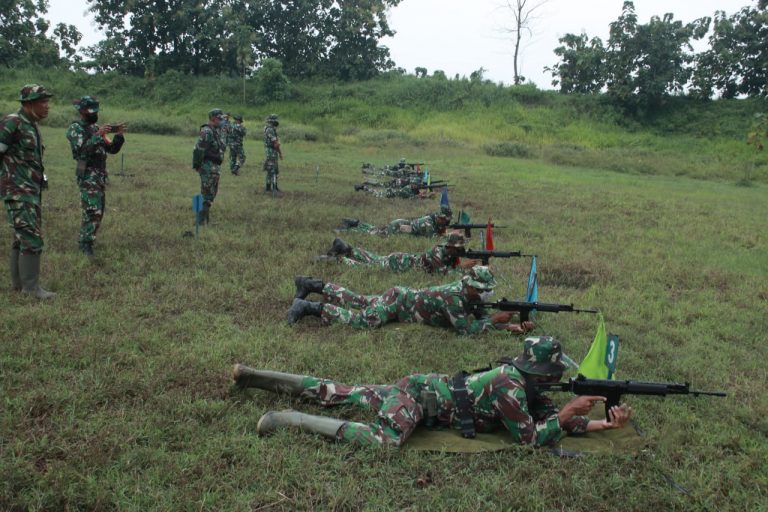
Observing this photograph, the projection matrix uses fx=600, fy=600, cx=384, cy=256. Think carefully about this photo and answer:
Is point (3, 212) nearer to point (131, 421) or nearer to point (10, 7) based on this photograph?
point (131, 421)

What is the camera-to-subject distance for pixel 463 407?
432 cm

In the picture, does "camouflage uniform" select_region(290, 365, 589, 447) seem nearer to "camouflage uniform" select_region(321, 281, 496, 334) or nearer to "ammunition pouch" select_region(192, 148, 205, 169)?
"camouflage uniform" select_region(321, 281, 496, 334)

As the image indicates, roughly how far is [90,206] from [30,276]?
1.74 meters

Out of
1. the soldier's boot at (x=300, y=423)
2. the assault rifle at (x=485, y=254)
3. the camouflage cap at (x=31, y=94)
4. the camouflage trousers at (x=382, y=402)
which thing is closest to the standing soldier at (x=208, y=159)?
the camouflage cap at (x=31, y=94)

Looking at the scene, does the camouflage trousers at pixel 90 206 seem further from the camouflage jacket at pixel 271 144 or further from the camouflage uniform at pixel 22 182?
the camouflage jacket at pixel 271 144

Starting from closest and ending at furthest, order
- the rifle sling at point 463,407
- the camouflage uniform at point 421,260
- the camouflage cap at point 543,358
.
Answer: the camouflage cap at point 543,358
the rifle sling at point 463,407
the camouflage uniform at point 421,260

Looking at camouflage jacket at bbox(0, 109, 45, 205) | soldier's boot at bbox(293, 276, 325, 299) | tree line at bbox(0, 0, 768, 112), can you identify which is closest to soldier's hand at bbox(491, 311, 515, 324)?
soldier's boot at bbox(293, 276, 325, 299)

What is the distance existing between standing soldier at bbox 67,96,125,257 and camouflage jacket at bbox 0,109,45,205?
128cm

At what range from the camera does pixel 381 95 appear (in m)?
39.7

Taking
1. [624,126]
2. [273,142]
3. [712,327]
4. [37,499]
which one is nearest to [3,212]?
[273,142]

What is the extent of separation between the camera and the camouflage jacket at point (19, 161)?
6.17 m

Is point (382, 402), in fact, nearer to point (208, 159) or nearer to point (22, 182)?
point (22, 182)

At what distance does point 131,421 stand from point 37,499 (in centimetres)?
92

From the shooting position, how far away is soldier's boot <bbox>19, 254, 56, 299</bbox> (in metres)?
6.38
